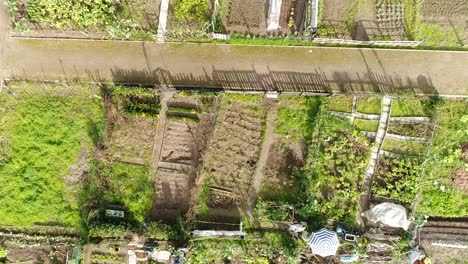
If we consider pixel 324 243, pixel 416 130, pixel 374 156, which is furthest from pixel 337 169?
pixel 416 130

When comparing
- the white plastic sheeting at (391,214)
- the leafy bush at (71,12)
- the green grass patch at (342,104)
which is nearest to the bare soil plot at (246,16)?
the green grass patch at (342,104)

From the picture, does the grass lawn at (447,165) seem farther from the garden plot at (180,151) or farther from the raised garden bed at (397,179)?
the garden plot at (180,151)

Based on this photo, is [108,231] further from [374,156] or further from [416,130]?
[416,130]

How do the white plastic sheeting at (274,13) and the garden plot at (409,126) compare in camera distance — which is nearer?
the white plastic sheeting at (274,13)

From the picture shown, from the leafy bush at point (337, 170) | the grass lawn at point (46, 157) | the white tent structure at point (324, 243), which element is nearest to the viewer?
the white tent structure at point (324, 243)

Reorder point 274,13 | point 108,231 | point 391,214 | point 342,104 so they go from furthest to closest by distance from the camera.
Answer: point 342,104
point 274,13
point 391,214
point 108,231

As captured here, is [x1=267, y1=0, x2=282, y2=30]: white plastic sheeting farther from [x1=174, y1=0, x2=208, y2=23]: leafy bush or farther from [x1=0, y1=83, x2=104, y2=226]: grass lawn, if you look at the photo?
[x1=0, y1=83, x2=104, y2=226]: grass lawn

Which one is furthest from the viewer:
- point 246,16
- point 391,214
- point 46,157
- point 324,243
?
point 246,16

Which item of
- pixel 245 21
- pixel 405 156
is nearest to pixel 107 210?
pixel 245 21
